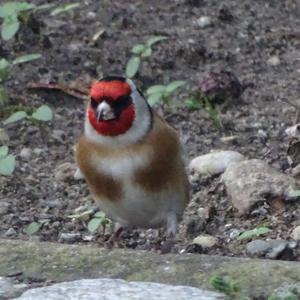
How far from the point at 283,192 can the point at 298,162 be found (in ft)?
1.13

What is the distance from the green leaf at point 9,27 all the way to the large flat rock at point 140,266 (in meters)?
1.74

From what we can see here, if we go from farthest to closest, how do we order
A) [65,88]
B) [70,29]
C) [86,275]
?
[70,29], [65,88], [86,275]

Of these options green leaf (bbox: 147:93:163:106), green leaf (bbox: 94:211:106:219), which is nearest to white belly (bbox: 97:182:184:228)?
green leaf (bbox: 94:211:106:219)

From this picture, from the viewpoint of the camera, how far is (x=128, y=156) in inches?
156

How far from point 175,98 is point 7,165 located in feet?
3.98

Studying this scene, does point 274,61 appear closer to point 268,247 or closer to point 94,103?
point 268,247

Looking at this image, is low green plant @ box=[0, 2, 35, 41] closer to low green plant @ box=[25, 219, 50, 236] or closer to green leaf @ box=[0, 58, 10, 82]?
green leaf @ box=[0, 58, 10, 82]

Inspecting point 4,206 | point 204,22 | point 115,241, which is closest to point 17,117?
point 4,206

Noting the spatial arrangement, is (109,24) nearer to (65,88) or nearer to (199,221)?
(65,88)

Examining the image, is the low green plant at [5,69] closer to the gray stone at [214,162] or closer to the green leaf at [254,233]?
the gray stone at [214,162]

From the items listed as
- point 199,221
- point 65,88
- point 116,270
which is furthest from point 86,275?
point 65,88

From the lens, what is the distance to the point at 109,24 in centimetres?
616

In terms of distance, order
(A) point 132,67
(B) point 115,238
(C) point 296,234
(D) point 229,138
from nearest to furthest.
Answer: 1. (B) point 115,238
2. (C) point 296,234
3. (D) point 229,138
4. (A) point 132,67

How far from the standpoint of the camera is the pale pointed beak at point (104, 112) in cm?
395
